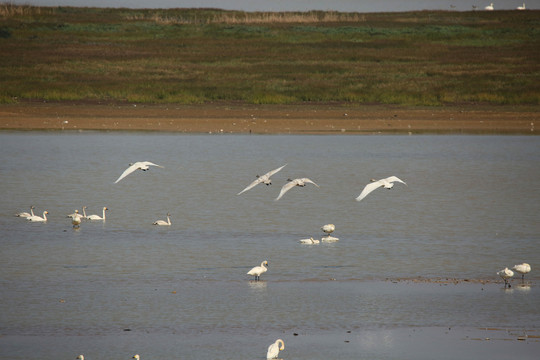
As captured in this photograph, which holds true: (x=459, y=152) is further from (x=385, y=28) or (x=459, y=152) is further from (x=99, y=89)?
(x=385, y=28)

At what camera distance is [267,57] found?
59719mm

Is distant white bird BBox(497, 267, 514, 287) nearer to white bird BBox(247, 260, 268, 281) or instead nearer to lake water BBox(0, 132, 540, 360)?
lake water BBox(0, 132, 540, 360)

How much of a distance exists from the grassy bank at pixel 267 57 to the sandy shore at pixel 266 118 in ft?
5.08

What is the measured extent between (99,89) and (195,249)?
1237 inches

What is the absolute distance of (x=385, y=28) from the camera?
77438 millimetres

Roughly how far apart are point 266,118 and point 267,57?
1945 cm

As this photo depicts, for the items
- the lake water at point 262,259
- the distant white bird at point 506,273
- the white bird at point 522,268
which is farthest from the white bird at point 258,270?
the white bird at point 522,268

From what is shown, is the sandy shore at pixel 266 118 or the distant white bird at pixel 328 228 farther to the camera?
the sandy shore at pixel 266 118

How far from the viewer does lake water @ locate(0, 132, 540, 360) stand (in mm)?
11562

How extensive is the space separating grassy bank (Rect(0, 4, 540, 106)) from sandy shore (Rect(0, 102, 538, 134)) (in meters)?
1.55

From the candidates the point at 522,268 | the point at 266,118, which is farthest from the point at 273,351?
the point at 266,118

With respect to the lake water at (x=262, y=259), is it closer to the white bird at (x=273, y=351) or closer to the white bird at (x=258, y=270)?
the white bird at (x=258, y=270)

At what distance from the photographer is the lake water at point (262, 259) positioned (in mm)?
11562

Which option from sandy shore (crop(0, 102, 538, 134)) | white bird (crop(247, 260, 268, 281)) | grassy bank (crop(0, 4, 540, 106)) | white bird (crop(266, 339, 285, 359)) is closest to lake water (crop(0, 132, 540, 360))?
white bird (crop(247, 260, 268, 281))
